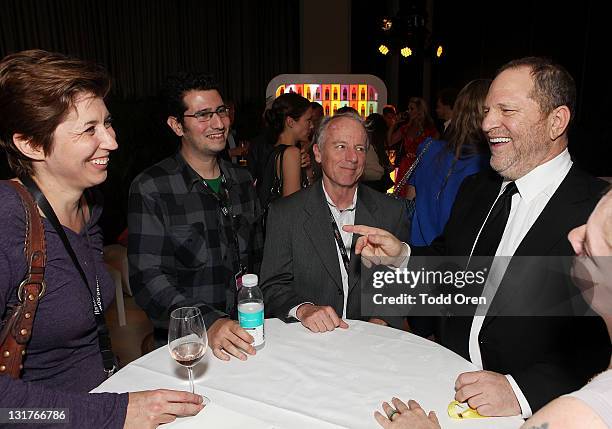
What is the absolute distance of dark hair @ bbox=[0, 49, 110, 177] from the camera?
1312 mm

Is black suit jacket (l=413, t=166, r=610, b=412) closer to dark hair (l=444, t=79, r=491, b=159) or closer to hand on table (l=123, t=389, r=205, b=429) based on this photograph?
hand on table (l=123, t=389, r=205, b=429)

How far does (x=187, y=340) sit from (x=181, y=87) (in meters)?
1.29

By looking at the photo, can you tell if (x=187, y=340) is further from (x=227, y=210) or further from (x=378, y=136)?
(x=378, y=136)

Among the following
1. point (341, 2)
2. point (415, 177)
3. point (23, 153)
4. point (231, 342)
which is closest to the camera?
point (23, 153)

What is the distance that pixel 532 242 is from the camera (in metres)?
1.63

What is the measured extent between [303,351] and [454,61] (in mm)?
9417

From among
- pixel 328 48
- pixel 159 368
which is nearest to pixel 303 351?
pixel 159 368

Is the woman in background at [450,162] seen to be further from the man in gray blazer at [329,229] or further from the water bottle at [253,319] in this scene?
the water bottle at [253,319]

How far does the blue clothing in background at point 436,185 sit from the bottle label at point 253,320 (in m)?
1.94

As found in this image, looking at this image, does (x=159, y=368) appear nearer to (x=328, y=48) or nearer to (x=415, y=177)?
(x=415, y=177)

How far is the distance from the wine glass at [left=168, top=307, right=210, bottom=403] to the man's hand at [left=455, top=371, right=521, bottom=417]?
2.29ft

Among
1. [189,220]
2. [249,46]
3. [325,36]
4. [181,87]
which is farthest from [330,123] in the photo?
[325,36]

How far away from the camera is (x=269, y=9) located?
32.0 feet

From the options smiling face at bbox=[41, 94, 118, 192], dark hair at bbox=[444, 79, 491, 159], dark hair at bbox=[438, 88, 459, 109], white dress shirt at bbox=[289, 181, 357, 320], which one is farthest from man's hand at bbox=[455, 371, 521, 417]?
dark hair at bbox=[438, 88, 459, 109]
